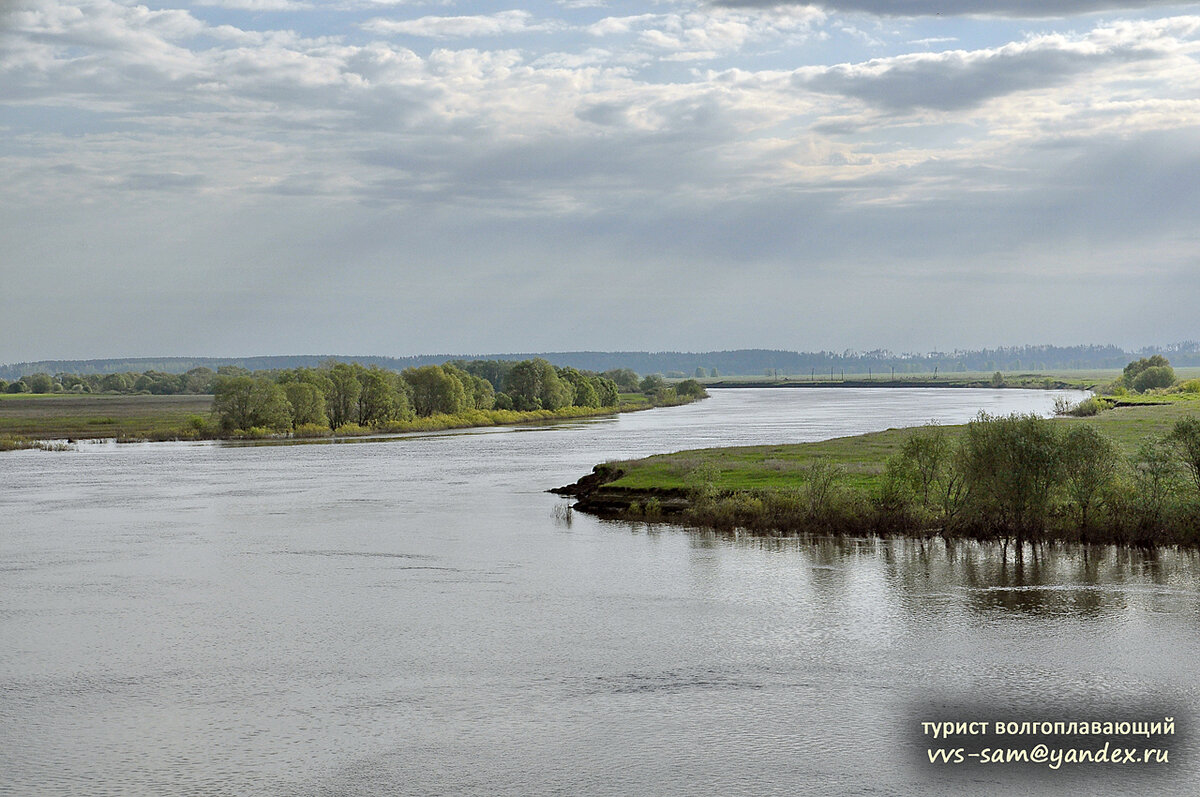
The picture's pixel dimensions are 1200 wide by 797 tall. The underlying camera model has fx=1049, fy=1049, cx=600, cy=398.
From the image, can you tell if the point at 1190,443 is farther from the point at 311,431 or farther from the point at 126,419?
the point at 126,419

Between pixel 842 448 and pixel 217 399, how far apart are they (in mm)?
80230

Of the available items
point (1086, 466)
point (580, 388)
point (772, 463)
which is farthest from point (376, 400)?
point (1086, 466)

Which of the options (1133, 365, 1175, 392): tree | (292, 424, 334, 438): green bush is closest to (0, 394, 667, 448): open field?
(292, 424, 334, 438): green bush

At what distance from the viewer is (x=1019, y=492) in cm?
3809

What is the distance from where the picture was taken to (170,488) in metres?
62.9

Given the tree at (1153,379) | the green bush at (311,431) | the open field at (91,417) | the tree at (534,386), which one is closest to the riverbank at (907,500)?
the green bush at (311,431)

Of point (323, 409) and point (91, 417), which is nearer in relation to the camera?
point (323, 409)

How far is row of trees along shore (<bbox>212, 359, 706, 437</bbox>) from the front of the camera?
4724 inches

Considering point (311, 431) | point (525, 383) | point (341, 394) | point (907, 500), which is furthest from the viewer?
point (525, 383)

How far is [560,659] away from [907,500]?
21.1 metres

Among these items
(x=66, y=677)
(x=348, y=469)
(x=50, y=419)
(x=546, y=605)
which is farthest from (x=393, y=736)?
(x=50, y=419)

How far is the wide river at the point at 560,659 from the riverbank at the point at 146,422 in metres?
74.8

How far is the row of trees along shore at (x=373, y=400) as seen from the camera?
120000mm

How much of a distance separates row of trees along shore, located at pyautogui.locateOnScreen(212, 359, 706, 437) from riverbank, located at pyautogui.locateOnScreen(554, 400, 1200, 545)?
76.4 m
